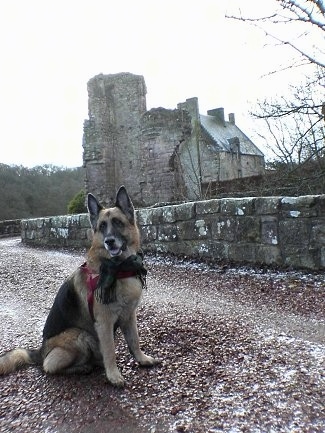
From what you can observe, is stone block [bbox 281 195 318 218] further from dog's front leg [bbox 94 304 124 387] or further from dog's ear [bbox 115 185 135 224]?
dog's front leg [bbox 94 304 124 387]

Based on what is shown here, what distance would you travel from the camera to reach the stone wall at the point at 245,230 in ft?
20.0

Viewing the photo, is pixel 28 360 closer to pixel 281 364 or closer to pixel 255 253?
pixel 281 364

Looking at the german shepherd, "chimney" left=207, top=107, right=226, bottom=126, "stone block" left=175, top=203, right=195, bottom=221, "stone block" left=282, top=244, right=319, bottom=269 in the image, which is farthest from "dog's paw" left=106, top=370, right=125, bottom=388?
"chimney" left=207, top=107, right=226, bottom=126

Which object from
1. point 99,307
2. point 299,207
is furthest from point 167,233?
point 99,307

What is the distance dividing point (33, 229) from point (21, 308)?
777 cm

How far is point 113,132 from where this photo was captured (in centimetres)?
2656

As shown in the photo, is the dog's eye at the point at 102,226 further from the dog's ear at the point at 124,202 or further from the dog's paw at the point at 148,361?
the dog's paw at the point at 148,361

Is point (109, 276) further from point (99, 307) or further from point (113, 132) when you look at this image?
point (113, 132)

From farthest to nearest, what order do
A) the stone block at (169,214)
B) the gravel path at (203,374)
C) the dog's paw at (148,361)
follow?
1. the stone block at (169,214)
2. the dog's paw at (148,361)
3. the gravel path at (203,374)

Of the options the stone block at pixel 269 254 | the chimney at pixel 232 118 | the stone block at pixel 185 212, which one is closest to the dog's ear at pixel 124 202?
the stone block at pixel 269 254

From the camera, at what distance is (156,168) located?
17.5m

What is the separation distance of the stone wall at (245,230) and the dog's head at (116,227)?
11.3 feet

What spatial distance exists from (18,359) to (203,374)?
63.9 inches

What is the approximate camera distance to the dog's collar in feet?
10.7
